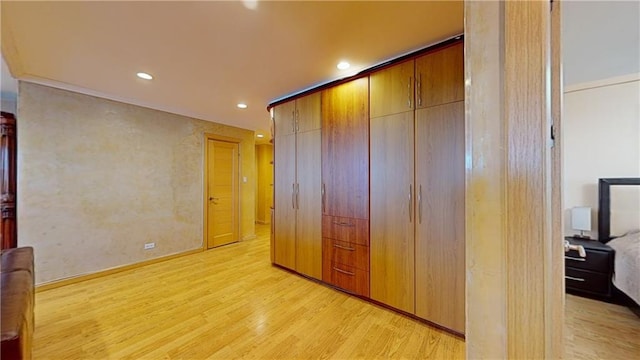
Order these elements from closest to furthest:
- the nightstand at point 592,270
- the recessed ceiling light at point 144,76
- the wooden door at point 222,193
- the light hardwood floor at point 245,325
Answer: the light hardwood floor at point 245,325
the nightstand at point 592,270
the recessed ceiling light at point 144,76
the wooden door at point 222,193

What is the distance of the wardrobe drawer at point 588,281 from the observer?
2.42 m

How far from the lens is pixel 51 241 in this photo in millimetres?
2910

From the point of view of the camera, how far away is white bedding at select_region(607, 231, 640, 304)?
2.05m

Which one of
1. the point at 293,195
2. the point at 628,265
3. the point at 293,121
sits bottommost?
the point at 628,265

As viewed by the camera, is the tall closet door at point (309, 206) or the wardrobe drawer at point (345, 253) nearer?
the wardrobe drawer at point (345, 253)

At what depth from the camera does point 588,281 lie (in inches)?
97.7

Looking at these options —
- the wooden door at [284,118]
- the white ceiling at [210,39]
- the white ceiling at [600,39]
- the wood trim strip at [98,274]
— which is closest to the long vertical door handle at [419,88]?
the white ceiling at [210,39]

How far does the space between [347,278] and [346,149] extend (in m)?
1.39

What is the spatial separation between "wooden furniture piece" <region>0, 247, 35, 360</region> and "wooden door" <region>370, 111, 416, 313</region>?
2289 millimetres

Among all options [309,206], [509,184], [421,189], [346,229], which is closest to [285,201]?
[309,206]

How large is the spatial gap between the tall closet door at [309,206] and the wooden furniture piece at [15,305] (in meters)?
2.25

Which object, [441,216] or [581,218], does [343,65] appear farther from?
[581,218]

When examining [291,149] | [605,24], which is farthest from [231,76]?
[605,24]

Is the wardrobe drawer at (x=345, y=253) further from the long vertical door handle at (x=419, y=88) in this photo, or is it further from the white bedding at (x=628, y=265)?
the white bedding at (x=628, y=265)
